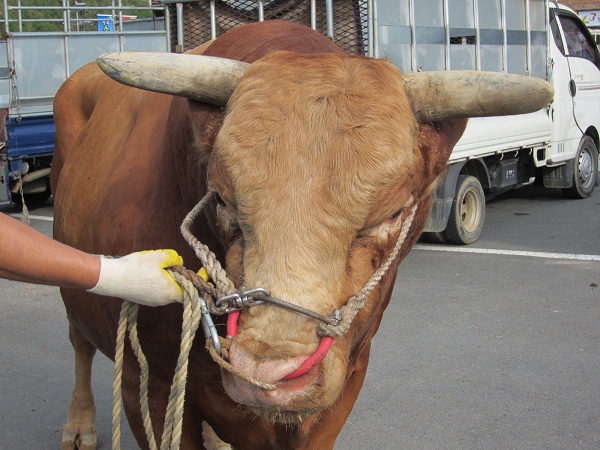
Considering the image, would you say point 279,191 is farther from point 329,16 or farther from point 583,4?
point 583,4

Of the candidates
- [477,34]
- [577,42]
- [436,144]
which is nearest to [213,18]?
[436,144]

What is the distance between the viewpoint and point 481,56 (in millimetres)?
8766

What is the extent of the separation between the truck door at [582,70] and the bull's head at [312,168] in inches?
348

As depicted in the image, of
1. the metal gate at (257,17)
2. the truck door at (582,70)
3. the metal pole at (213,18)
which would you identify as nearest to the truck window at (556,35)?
the truck door at (582,70)

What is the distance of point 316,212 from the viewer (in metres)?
2.01

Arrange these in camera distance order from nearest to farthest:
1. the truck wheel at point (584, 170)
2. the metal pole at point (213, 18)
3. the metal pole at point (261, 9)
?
the metal pole at point (261, 9) → the metal pole at point (213, 18) → the truck wheel at point (584, 170)

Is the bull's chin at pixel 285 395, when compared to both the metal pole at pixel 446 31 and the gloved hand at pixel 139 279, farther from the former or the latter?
the metal pole at pixel 446 31

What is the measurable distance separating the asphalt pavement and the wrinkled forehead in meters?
2.29

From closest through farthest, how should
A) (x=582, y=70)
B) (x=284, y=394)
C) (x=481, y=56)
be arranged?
(x=284, y=394) → (x=481, y=56) → (x=582, y=70)

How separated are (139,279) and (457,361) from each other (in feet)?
11.0

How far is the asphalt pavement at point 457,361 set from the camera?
4184mm

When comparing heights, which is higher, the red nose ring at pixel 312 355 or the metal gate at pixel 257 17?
the metal gate at pixel 257 17

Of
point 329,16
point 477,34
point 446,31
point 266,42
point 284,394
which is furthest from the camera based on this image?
point 477,34

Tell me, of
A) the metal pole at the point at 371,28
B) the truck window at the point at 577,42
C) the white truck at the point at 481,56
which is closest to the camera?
the white truck at the point at 481,56
